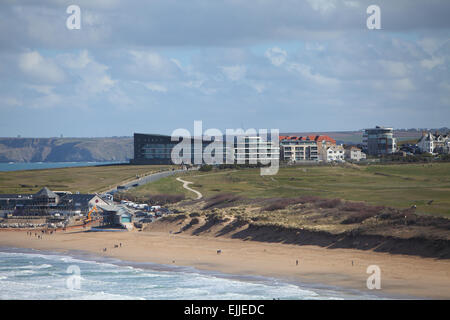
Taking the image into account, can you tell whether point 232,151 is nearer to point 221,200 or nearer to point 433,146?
point 433,146

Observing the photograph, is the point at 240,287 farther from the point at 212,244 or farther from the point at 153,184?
the point at 153,184

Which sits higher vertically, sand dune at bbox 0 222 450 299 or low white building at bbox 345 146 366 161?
low white building at bbox 345 146 366 161

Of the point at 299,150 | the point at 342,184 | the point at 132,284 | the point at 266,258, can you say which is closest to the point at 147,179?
the point at 342,184

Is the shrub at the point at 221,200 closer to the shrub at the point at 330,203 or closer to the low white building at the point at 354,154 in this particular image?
the shrub at the point at 330,203

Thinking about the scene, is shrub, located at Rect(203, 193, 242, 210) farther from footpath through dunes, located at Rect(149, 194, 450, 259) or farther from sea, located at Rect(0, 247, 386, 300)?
sea, located at Rect(0, 247, 386, 300)

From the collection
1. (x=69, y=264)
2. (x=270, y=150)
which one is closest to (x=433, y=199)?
(x=69, y=264)

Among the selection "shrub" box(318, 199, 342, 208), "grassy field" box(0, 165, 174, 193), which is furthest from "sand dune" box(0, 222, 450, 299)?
"grassy field" box(0, 165, 174, 193)
